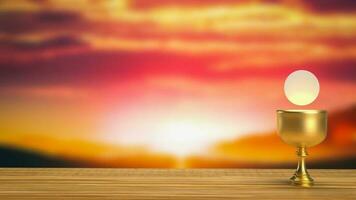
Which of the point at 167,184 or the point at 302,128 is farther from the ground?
the point at 302,128

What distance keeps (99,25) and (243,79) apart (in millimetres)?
513

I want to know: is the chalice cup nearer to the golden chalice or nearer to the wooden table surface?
the golden chalice

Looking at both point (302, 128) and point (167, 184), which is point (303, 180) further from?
point (167, 184)

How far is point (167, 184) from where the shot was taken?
4.91 ft

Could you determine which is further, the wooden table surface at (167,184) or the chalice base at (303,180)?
the chalice base at (303,180)

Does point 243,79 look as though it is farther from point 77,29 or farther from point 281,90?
point 77,29

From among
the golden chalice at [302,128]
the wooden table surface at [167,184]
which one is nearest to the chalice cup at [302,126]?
the golden chalice at [302,128]

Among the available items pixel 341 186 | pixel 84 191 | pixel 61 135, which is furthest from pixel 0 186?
pixel 341 186

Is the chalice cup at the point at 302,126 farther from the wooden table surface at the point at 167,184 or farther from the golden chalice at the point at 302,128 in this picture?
the wooden table surface at the point at 167,184

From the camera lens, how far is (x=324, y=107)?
1.96 meters

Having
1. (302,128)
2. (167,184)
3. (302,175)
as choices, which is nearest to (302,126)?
(302,128)

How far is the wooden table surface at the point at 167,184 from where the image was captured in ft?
4.36

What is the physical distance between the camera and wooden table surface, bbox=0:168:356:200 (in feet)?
4.36

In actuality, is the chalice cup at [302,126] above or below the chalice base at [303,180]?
above
